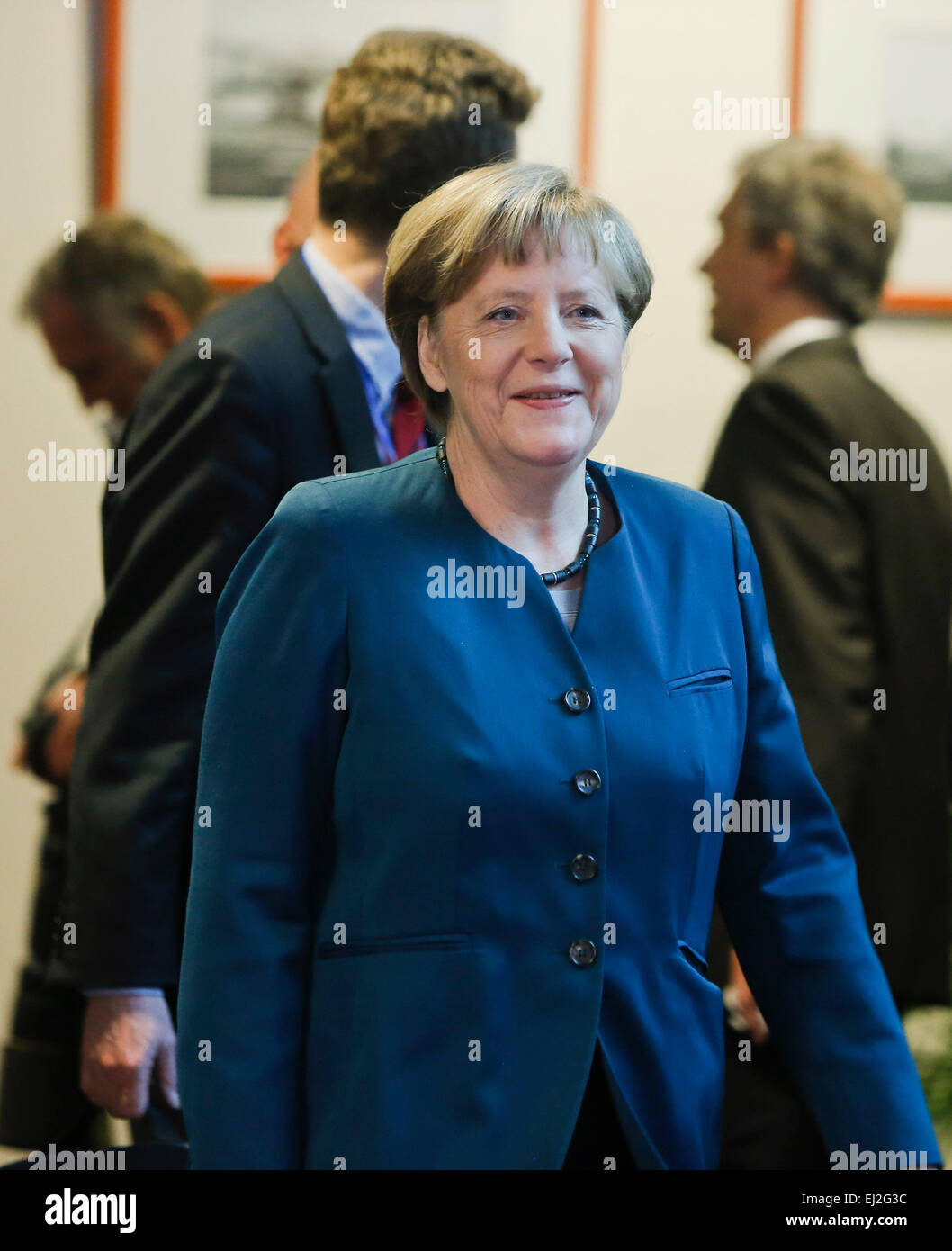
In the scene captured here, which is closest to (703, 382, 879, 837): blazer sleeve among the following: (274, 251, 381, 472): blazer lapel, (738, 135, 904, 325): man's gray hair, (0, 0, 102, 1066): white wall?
(738, 135, 904, 325): man's gray hair

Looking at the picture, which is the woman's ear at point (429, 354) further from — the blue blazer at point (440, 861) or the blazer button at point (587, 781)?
the blazer button at point (587, 781)

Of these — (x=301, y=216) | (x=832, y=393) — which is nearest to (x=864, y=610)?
(x=832, y=393)

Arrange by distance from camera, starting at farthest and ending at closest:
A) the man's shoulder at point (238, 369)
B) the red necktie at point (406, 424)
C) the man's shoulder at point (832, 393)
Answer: the man's shoulder at point (832, 393) → the red necktie at point (406, 424) → the man's shoulder at point (238, 369)

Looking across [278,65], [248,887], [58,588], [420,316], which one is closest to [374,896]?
[248,887]

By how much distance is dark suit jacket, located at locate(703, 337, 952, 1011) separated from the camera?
7.43ft

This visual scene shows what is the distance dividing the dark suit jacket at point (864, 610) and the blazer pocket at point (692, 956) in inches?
35.9

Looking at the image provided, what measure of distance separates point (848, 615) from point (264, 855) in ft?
4.18

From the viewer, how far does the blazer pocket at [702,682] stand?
4.48 ft

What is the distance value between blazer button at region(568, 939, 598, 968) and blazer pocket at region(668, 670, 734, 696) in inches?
9.4

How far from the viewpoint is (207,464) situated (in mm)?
1780

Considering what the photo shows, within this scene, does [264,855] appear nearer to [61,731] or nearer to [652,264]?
[61,731]

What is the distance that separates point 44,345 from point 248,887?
1.79 meters

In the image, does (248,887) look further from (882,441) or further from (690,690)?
(882,441)

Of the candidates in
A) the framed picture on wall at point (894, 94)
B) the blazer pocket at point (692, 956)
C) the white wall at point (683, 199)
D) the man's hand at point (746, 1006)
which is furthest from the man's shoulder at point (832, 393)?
the blazer pocket at point (692, 956)
